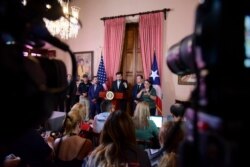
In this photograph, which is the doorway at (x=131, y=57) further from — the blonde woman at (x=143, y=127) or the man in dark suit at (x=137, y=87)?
the blonde woman at (x=143, y=127)

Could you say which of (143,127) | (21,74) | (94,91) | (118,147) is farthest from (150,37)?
(21,74)

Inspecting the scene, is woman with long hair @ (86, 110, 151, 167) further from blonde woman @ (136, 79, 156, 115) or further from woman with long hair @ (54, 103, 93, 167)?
blonde woman @ (136, 79, 156, 115)

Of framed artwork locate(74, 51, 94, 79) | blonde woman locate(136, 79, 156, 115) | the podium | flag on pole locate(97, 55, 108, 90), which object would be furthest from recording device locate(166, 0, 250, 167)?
framed artwork locate(74, 51, 94, 79)

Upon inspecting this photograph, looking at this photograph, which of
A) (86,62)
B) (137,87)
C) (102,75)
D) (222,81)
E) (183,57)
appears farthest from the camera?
(86,62)

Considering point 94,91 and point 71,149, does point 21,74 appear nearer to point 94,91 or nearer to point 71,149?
point 71,149

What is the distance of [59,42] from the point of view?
24.3 inches

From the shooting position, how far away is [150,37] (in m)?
6.33

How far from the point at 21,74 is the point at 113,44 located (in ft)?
21.0

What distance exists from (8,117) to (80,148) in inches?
74.2

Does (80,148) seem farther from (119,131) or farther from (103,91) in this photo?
(103,91)

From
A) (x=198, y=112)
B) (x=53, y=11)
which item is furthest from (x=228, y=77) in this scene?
(x=53, y=11)

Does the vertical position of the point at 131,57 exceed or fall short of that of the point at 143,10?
it falls short

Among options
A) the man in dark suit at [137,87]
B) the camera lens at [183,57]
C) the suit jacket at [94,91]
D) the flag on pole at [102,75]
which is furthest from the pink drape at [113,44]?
the camera lens at [183,57]

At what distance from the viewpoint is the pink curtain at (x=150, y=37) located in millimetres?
6172
